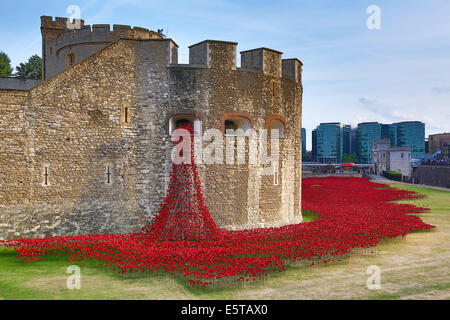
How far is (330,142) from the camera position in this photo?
6156 inches

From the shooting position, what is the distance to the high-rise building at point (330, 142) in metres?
156

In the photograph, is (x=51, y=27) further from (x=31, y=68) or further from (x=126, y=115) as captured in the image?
(x=31, y=68)

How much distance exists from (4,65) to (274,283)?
45160mm

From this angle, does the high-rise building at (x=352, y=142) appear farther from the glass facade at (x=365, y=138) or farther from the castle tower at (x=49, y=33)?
the castle tower at (x=49, y=33)

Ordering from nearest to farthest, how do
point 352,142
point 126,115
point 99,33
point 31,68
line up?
point 126,115, point 99,33, point 31,68, point 352,142

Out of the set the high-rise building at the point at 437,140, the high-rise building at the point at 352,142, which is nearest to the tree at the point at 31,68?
the high-rise building at the point at 437,140

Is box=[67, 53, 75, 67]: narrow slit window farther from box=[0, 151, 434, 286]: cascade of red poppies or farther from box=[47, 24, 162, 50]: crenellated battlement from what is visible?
box=[0, 151, 434, 286]: cascade of red poppies

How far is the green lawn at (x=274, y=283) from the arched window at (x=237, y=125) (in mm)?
6986

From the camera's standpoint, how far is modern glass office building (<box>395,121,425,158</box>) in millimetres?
150375

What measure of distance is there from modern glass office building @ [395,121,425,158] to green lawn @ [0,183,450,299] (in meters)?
157

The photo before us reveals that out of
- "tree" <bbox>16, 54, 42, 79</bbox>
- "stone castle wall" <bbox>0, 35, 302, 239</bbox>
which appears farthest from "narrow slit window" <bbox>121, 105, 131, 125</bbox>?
"tree" <bbox>16, 54, 42, 79</bbox>

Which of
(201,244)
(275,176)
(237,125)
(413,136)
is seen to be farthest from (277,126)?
(413,136)
